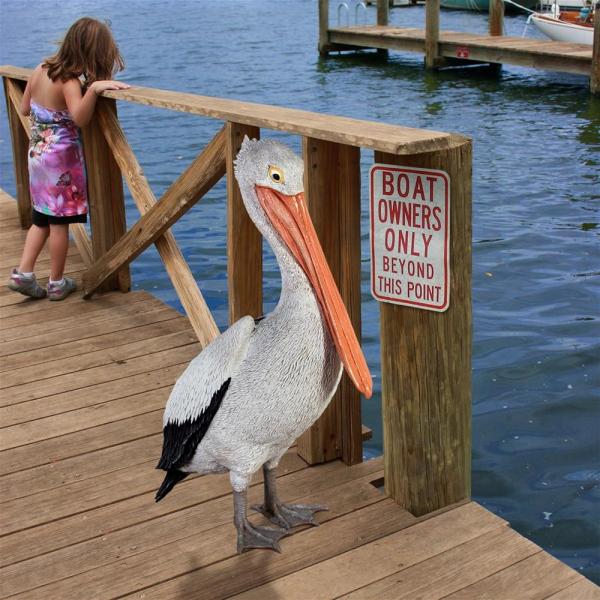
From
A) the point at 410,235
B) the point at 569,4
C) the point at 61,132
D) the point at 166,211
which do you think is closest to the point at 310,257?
the point at 410,235

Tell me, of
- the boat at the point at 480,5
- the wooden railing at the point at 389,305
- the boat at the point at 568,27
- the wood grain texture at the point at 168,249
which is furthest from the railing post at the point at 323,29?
the wooden railing at the point at 389,305

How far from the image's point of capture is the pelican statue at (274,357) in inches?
99.6

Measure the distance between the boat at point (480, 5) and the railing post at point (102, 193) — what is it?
111 feet

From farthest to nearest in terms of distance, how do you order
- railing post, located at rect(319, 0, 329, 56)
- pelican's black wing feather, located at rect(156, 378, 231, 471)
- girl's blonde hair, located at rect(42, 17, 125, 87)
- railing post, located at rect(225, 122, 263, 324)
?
railing post, located at rect(319, 0, 329, 56)
girl's blonde hair, located at rect(42, 17, 125, 87)
railing post, located at rect(225, 122, 263, 324)
pelican's black wing feather, located at rect(156, 378, 231, 471)

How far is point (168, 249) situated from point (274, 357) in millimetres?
2097

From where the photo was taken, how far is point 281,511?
3.06 meters

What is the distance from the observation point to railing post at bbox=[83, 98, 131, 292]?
16.7 feet

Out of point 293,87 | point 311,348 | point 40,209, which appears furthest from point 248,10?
point 311,348

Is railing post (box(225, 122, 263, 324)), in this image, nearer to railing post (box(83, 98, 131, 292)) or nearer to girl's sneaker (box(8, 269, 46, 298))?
railing post (box(83, 98, 131, 292))

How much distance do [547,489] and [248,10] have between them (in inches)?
1613

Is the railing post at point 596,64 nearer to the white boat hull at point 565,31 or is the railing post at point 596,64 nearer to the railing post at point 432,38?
the white boat hull at point 565,31

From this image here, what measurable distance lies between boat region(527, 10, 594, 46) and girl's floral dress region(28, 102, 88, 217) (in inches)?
614

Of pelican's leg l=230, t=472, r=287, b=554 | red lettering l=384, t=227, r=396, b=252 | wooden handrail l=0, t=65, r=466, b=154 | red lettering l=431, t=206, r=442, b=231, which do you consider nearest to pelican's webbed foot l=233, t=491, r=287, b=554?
pelican's leg l=230, t=472, r=287, b=554

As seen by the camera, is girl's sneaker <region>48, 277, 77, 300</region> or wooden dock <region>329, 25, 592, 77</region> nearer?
girl's sneaker <region>48, 277, 77, 300</region>
